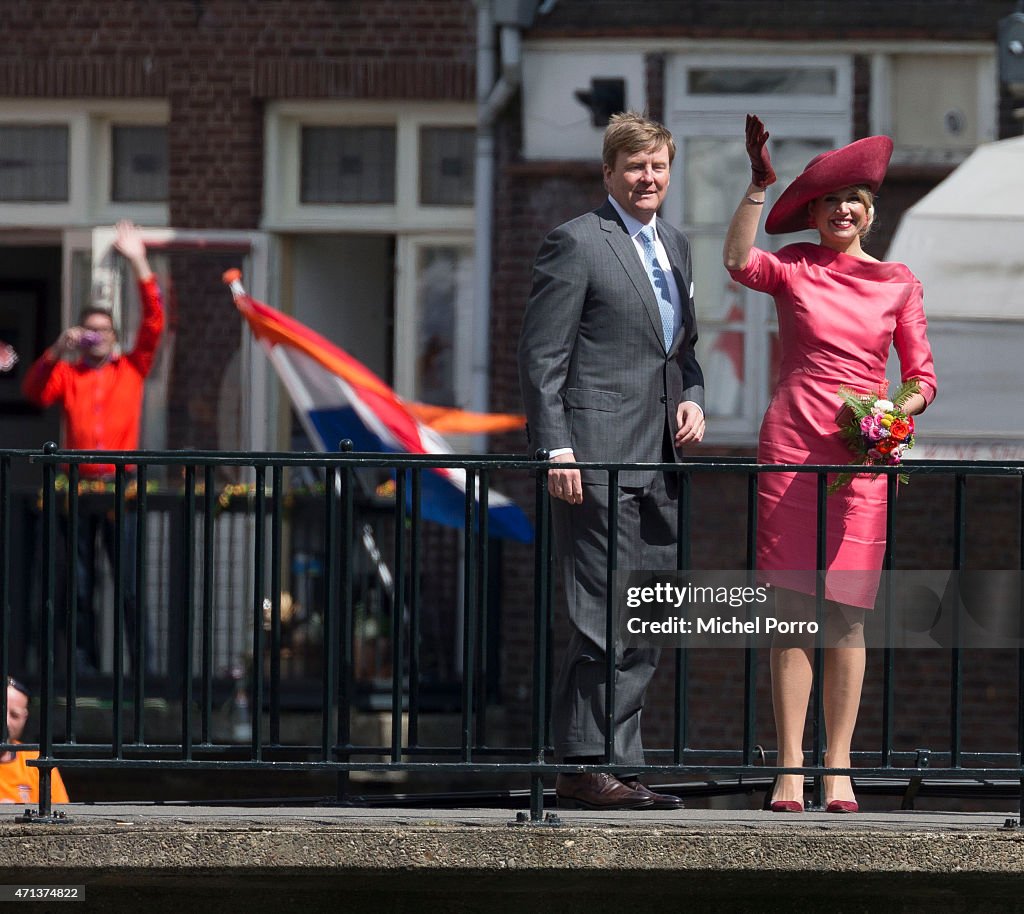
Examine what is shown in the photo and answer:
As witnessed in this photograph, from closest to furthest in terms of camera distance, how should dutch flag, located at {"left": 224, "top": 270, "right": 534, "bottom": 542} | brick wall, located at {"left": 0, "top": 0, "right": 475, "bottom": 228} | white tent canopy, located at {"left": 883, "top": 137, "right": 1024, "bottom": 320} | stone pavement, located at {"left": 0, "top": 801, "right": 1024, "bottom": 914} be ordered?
1. stone pavement, located at {"left": 0, "top": 801, "right": 1024, "bottom": 914}
2. white tent canopy, located at {"left": 883, "top": 137, "right": 1024, "bottom": 320}
3. dutch flag, located at {"left": 224, "top": 270, "right": 534, "bottom": 542}
4. brick wall, located at {"left": 0, "top": 0, "right": 475, "bottom": 228}

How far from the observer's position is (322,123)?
12.4m

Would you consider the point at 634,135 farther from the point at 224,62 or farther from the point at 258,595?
the point at 224,62

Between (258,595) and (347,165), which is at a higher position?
(347,165)

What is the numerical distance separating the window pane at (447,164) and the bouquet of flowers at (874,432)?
7186 mm

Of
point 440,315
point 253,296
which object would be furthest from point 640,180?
point 253,296

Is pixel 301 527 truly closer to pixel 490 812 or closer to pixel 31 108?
pixel 31 108

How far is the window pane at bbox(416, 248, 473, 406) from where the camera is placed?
12297mm

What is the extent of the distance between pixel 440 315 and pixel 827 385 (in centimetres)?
709

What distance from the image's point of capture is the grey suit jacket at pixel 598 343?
5363mm

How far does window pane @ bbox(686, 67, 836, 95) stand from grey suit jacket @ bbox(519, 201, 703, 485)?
6413 mm

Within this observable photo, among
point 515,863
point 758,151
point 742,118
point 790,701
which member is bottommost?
point 515,863

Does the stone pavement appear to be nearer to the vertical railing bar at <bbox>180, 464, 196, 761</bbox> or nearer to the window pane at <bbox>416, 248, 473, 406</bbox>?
the vertical railing bar at <bbox>180, 464, 196, 761</bbox>

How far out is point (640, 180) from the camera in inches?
214

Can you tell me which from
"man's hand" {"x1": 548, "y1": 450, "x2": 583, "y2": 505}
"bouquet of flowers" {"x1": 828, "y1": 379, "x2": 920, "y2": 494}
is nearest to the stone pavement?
Result: "man's hand" {"x1": 548, "y1": 450, "x2": 583, "y2": 505}
